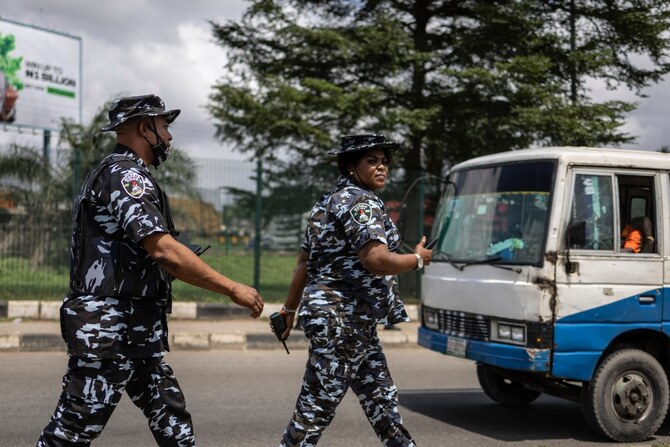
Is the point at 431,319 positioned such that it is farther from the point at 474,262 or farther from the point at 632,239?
the point at 632,239

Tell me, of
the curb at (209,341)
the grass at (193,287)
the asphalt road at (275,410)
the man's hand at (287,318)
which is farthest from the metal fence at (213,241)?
the man's hand at (287,318)

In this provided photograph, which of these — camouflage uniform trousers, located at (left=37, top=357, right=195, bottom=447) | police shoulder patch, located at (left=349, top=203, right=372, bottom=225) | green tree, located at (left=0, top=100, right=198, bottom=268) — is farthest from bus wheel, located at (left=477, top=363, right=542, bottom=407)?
green tree, located at (left=0, top=100, right=198, bottom=268)

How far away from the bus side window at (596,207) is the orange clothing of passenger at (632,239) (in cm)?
12

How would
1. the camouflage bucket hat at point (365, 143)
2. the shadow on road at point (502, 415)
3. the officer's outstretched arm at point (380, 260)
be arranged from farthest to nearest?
1. the shadow on road at point (502, 415)
2. the camouflage bucket hat at point (365, 143)
3. the officer's outstretched arm at point (380, 260)

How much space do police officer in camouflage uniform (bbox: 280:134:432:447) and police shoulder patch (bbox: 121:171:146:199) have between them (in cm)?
104

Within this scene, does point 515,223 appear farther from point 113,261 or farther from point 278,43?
point 278,43

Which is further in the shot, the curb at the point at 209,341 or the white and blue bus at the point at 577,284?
the curb at the point at 209,341

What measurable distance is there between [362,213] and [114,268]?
4.09 ft

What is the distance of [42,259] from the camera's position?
38.4 feet

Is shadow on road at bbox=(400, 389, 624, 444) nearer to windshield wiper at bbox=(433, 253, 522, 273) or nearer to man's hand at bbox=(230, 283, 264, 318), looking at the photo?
windshield wiper at bbox=(433, 253, 522, 273)

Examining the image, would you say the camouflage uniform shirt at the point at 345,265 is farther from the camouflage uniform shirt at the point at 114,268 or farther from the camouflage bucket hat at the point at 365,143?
the camouflage uniform shirt at the point at 114,268

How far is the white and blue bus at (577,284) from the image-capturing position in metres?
5.60

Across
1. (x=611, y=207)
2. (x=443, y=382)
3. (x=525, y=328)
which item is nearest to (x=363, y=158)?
(x=525, y=328)

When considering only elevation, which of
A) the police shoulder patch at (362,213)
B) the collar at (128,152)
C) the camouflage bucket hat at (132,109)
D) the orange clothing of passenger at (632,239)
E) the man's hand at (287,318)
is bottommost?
the man's hand at (287,318)
